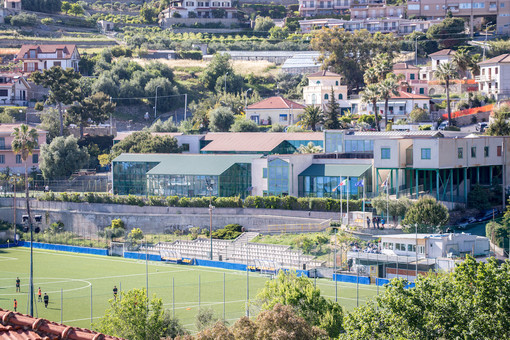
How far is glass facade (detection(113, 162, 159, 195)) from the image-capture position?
82.1 m

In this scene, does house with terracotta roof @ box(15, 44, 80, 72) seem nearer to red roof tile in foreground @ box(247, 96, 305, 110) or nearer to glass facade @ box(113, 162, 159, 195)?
red roof tile in foreground @ box(247, 96, 305, 110)

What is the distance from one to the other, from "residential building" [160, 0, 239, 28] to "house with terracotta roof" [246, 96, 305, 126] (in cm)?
5548

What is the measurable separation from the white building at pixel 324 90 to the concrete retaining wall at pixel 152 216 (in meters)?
35.3

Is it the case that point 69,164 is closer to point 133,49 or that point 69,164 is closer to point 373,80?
point 373,80

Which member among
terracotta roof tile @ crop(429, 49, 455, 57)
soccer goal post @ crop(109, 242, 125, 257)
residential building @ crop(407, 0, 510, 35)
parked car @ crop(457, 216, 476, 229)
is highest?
residential building @ crop(407, 0, 510, 35)

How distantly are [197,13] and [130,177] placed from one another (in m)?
78.7

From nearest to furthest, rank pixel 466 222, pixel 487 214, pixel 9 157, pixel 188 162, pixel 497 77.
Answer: pixel 466 222
pixel 487 214
pixel 188 162
pixel 9 157
pixel 497 77

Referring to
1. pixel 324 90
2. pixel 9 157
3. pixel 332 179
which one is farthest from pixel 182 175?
pixel 324 90

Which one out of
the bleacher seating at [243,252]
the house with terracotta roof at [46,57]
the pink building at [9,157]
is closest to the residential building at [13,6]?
the house with terracotta roof at [46,57]

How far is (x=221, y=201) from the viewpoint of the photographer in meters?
73.2

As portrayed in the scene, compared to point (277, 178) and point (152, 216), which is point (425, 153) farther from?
point (152, 216)

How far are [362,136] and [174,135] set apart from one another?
2172 centimetres

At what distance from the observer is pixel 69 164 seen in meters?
88.8

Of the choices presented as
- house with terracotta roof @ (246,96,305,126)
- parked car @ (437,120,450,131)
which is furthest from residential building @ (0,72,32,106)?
parked car @ (437,120,450,131)
